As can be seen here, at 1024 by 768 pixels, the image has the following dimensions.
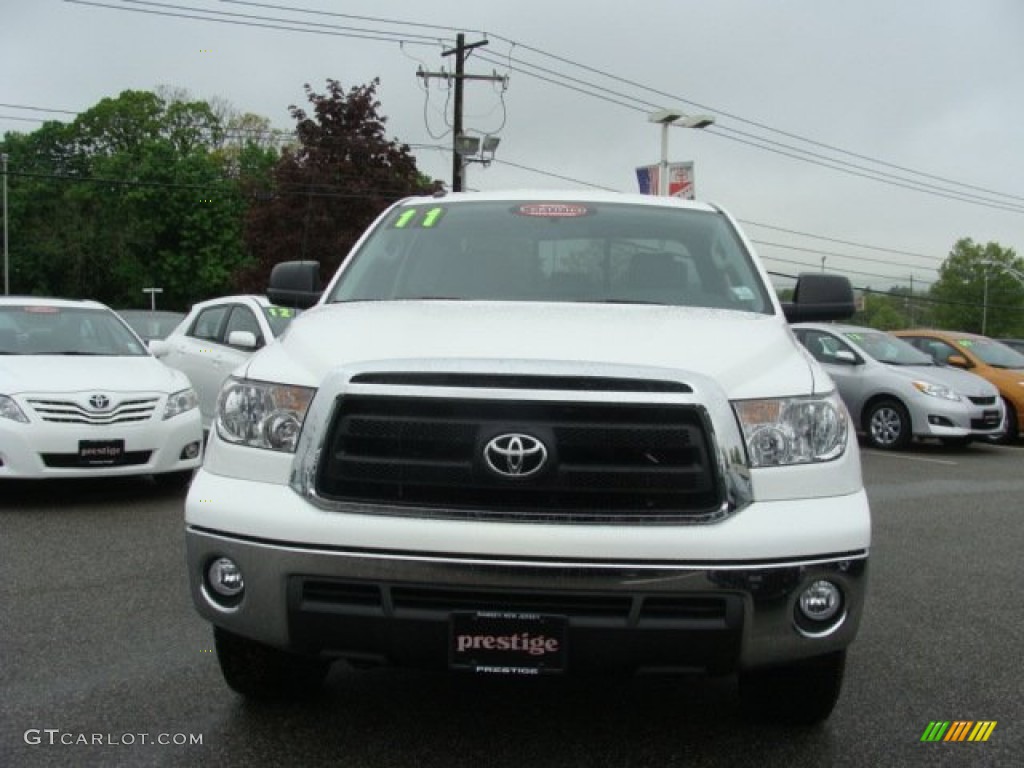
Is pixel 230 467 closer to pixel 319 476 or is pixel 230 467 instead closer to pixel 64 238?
pixel 319 476

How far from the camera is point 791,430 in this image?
2.98 metres

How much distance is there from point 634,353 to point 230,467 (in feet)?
4.09

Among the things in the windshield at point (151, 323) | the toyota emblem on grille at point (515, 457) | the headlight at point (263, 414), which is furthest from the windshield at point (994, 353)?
the headlight at point (263, 414)

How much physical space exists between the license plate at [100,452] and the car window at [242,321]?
10.7 ft

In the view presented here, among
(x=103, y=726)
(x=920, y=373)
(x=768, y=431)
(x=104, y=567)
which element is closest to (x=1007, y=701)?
(x=768, y=431)

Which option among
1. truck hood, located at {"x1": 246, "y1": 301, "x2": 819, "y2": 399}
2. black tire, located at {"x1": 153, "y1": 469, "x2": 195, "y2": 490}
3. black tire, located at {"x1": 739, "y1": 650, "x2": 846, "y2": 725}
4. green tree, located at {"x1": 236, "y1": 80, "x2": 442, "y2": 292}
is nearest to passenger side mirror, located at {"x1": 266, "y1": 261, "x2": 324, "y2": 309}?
truck hood, located at {"x1": 246, "y1": 301, "x2": 819, "y2": 399}

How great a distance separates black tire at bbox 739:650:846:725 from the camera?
3.22 metres

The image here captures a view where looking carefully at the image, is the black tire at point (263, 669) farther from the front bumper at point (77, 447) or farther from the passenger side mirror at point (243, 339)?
the passenger side mirror at point (243, 339)

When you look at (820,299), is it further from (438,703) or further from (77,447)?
(77,447)

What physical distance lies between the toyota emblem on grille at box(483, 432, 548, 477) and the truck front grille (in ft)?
0.04

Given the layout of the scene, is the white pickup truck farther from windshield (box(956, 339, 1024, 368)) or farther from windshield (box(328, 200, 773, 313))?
windshield (box(956, 339, 1024, 368))

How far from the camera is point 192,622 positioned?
4.61 metres

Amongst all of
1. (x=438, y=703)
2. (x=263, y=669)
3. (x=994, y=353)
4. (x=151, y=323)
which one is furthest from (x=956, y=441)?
(x=151, y=323)

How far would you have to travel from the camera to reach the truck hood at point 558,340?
297cm
